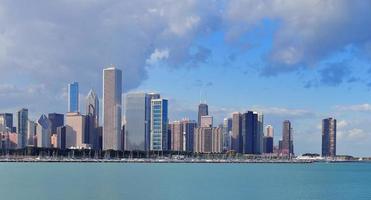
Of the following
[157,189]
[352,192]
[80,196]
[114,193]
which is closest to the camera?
[80,196]

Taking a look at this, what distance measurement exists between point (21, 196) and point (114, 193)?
11803 mm

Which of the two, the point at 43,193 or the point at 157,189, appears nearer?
the point at 43,193

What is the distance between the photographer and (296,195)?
87.1 metres

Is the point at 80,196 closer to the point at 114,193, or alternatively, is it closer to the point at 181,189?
the point at 114,193

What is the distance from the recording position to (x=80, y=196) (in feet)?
254

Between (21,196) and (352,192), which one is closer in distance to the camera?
(21,196)

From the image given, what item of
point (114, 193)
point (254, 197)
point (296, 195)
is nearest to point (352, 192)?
point (296, 195)

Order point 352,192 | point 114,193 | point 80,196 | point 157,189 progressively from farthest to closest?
1. point 352,192
2. point 157,189
3. point 114,193
4. point 80,196

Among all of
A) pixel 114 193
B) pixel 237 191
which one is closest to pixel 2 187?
pixel 114 193

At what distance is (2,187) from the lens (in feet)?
303

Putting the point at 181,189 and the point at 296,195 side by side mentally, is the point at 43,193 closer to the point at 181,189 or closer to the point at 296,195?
the point at 181,189

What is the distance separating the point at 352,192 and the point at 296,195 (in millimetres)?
15503

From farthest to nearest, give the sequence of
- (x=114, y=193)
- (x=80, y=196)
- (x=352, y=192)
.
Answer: (x=352, y=192) < (x=114, y=193) < (x=80, y=196)

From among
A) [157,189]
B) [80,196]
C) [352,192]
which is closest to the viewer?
[80,196]
